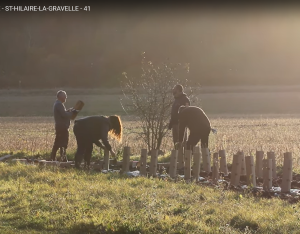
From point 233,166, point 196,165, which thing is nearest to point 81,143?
point 196,165

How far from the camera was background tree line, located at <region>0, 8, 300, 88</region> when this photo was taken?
241 ft

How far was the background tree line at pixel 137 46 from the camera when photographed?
73.6 m

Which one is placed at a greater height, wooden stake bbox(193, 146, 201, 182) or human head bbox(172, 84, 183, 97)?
human head bbox(172, 84, 183, 97)

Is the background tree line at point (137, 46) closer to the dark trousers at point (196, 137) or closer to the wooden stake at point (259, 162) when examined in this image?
the dark trousers at point (196, 137)

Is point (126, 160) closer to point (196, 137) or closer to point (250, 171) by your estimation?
point (196, 137)

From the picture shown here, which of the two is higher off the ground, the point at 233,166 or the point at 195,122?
the point at 195,122

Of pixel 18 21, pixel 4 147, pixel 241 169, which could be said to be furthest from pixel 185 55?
pixel 241 169

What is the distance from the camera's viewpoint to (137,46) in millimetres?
76375

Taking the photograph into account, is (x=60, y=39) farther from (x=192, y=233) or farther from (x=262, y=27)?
(x=192, y=233)

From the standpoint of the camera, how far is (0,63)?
255ft

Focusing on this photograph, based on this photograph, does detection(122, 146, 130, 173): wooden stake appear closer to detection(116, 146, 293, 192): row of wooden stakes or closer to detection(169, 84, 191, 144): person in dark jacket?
detection(116, 146, 293, 192): row of wooden stakes

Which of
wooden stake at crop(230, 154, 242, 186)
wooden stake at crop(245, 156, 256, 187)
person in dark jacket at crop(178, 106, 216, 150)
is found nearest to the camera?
wooden stake at crop(230, 154, 242, 186)

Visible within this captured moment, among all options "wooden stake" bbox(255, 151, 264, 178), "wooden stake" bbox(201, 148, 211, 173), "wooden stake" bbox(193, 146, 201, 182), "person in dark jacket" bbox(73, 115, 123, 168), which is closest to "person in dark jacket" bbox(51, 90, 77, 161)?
"person in dark jacket" bbox(73, 115, 123, 168)

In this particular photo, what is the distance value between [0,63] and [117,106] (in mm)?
31077
